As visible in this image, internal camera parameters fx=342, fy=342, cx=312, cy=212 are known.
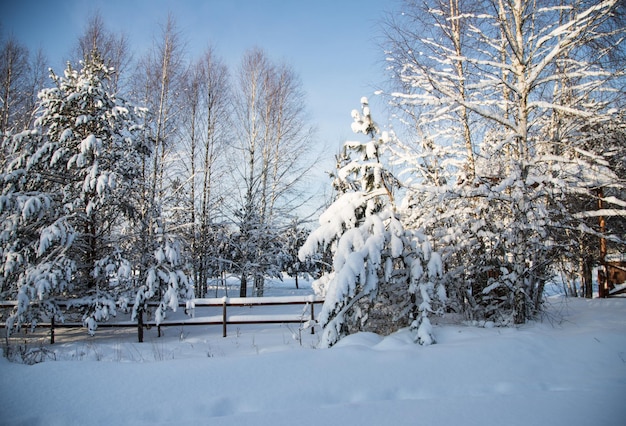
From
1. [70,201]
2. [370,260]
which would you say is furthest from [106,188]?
[370,260]

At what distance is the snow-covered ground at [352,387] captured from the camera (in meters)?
3.10

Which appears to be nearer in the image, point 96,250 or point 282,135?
point 96,250

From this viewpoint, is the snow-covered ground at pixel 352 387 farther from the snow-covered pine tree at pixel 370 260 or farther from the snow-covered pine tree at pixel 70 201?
the snow-covered pine tree at pixel 70 201

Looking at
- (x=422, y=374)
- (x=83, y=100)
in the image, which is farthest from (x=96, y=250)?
(x=422, y=374)

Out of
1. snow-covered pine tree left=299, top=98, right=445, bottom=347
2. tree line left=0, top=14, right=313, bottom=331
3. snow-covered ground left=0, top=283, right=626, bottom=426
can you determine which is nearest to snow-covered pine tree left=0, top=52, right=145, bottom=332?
tree line left=0, top=14, right=313, bottom=331

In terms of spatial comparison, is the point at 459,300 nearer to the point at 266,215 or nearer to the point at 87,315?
the point at 87,315

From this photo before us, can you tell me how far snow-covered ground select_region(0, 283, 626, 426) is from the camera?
3.10m

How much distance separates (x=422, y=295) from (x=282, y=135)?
43.7 ft

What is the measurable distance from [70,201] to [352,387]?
370 inches

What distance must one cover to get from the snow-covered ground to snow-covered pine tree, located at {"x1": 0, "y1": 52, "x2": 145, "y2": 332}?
4.86 metres

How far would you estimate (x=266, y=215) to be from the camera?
16781mm

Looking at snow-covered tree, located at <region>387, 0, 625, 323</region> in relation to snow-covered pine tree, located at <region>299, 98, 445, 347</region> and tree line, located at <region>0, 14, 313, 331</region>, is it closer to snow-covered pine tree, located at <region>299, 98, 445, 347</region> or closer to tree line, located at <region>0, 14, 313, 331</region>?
snow-covered pine tree, located at <region>299, 98, 445, 347</region>

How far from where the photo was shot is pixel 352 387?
11.9 feet

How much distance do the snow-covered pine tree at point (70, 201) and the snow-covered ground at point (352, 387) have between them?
15.9ft
